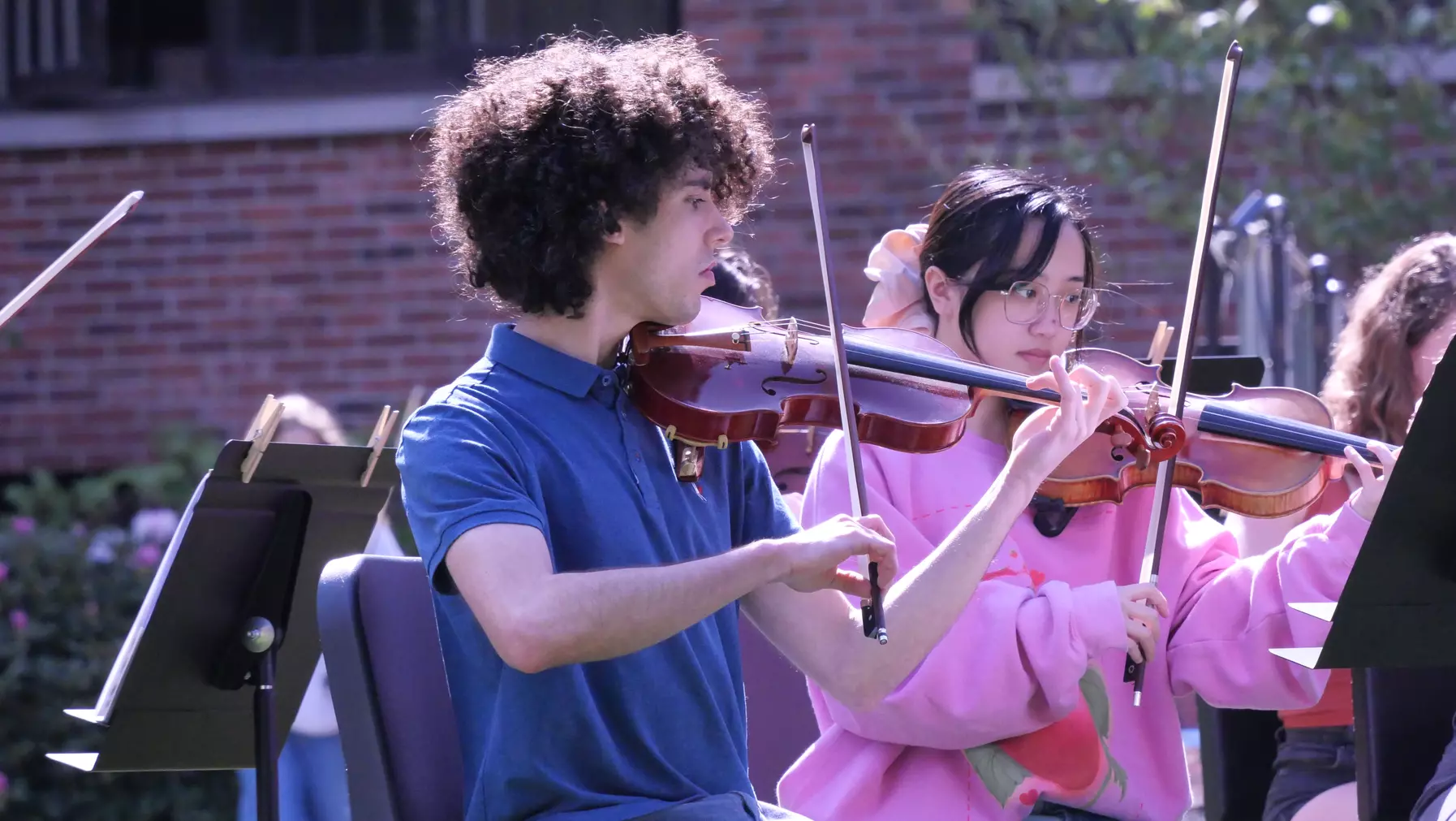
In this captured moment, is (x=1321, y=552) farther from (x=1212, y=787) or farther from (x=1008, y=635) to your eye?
(x=1212, y=787)

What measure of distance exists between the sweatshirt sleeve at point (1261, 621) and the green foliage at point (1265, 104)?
8.76ft

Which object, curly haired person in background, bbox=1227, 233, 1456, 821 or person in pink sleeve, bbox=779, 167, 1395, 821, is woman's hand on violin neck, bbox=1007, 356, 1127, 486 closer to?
person in pink sleeve, bbox=779, 167, 1395, 821

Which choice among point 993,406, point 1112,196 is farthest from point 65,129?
point 993,406

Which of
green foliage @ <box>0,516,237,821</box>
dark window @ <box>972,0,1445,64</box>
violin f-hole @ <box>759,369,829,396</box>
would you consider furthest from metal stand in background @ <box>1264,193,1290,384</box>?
green foliage @ <box>0,516,237,821</box>

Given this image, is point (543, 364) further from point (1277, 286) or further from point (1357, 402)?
point (1277, 286)

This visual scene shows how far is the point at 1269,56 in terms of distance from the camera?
5.12 m

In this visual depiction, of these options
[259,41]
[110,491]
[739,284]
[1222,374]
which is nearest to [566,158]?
[739,284]

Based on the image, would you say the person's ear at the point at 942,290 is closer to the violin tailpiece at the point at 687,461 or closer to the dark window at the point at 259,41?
the violin tailpiece at the point at 687,461

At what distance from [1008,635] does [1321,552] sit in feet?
1.55

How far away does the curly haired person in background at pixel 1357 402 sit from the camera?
280cm

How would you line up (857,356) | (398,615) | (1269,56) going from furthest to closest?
(1269,56) → (857,356) → (398,615)

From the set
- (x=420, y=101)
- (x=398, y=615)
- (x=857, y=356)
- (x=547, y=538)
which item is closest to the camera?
(x=547, y=538)

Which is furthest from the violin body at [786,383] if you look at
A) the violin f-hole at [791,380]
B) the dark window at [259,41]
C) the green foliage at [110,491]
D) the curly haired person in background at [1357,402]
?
the dark window at [259,41]

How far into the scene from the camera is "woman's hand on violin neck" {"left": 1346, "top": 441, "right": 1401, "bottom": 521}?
2355 mm
